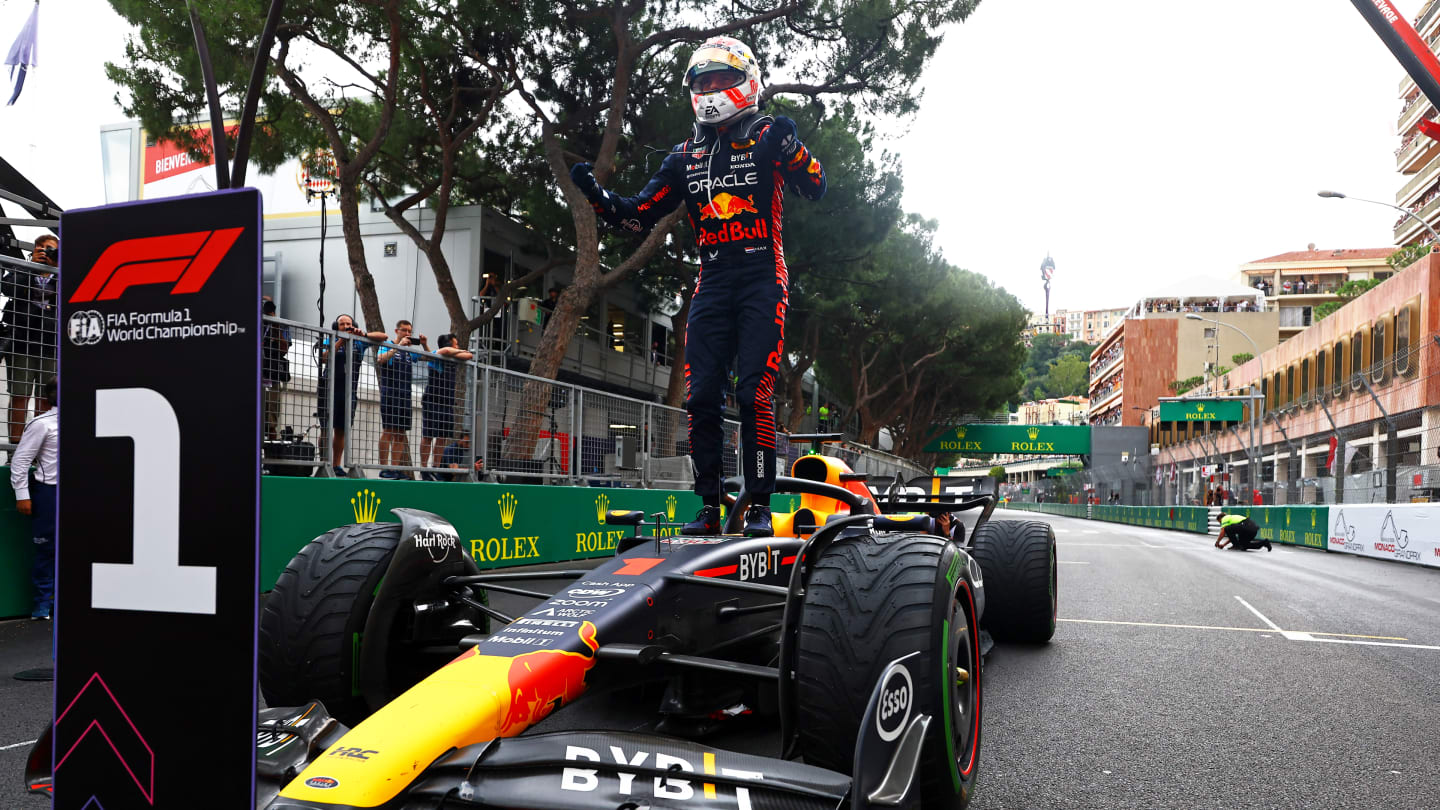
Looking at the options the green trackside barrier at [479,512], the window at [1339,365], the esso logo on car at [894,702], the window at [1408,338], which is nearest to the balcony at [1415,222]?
the window at [1339,365]

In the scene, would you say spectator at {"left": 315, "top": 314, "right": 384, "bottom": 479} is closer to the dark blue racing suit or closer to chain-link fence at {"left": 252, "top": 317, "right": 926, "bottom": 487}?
chain-link fence at {"left": 252, "top": 317, "right": 926, "bottom": 487}

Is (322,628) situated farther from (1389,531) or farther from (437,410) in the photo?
(1389,531)

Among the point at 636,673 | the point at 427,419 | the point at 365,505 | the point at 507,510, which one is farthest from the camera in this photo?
the point at 507,510

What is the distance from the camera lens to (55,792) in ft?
5.27

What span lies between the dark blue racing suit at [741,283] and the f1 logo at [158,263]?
9.14ft

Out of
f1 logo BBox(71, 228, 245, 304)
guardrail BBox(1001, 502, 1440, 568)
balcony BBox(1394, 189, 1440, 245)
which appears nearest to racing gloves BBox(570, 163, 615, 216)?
f1 logo BBox(71, 228, 245, 304)

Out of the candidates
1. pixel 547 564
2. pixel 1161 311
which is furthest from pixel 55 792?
pixel 1161 311

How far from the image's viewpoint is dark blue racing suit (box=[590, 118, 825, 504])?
168 inches

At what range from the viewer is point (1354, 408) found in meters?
33.3

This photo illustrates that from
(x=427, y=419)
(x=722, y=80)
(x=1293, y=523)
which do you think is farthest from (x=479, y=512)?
(x=1293, y=523)

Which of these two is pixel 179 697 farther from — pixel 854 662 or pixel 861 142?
pixel 861 142

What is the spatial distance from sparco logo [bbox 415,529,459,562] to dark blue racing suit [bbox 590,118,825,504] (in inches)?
49.0

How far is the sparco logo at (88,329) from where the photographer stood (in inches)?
63.7

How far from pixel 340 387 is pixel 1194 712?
6.16 m
